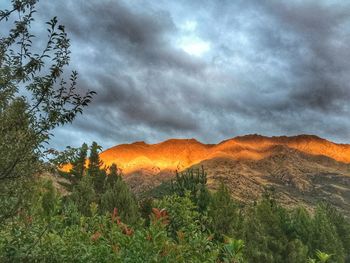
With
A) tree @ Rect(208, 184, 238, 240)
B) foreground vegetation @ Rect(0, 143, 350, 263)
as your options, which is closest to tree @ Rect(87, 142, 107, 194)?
foreground vegetation @ Rect(0, 143, 350, 263)

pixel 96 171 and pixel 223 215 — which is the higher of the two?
pixel 96 171

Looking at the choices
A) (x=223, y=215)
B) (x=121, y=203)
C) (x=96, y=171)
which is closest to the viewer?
(x=223, y=215)

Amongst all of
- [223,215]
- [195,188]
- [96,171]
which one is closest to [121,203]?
[195,188]

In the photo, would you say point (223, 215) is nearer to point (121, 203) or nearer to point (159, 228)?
point (121, 203)

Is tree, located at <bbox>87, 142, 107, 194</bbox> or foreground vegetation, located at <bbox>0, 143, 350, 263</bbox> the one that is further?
tree, located at <bbox>87, 142, 107, 194</bbox>

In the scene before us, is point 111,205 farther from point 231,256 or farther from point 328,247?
point 231,256

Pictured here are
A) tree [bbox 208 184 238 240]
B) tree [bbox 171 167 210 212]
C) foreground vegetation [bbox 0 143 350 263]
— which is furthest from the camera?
tree [bbox 208 184 238 240]

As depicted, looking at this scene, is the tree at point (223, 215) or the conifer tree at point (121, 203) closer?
the tree at point (223, 215)

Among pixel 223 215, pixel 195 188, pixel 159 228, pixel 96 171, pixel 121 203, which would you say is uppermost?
pixel 96 171

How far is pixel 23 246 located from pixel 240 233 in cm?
2567

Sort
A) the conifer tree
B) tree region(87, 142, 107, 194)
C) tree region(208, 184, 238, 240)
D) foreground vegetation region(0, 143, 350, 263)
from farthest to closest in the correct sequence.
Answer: tree region(87, 142, 107, 194), the conifer tree, tree region(208, 184, 238, 240), foreground vegetation region(0, 143, 350, 263)

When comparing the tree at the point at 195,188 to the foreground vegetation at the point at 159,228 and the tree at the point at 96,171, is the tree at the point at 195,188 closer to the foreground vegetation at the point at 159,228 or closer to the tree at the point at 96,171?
the foreground vegetation at the point at 159,228

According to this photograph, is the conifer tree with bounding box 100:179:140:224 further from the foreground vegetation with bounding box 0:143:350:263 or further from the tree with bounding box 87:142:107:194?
the tree with bounding box 87:142:107:194

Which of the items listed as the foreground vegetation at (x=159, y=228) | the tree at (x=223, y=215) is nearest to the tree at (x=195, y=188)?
the foreground vegetation at (x=159, y=228)
